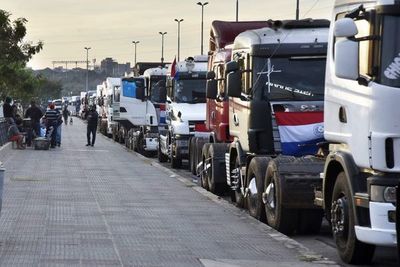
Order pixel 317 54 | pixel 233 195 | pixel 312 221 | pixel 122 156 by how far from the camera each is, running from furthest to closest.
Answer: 1. pixel 122 156
2. pixel 233 195
3. pixel 317 54
4. pixel 312 221

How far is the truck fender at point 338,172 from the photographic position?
35.8 ft

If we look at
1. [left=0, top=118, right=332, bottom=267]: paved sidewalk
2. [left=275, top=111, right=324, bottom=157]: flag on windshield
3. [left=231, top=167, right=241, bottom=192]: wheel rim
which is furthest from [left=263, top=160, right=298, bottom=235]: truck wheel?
[left=231, top=167, right=241, bottom=192]: wheel rim

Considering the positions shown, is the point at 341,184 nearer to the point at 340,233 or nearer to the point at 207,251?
the point at 340,233

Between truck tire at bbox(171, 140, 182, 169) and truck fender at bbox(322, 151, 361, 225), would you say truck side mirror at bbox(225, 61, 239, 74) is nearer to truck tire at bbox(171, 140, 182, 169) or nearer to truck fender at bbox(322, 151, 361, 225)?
truck fender at bbox(322, 151, 361, 225)

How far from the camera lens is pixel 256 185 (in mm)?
16266

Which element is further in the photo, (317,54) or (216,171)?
(216,171)

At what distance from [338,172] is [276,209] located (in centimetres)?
314

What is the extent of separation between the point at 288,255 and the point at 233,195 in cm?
787

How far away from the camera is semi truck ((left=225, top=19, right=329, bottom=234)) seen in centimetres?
1492

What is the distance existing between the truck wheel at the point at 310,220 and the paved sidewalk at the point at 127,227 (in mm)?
575

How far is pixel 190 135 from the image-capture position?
3041cm

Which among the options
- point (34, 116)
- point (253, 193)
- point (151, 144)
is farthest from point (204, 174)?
point (34, 116)

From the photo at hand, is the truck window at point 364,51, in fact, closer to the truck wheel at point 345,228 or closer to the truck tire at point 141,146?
the truck wheel at point 345,228

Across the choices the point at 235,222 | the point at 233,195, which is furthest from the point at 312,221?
the point at 233,195
